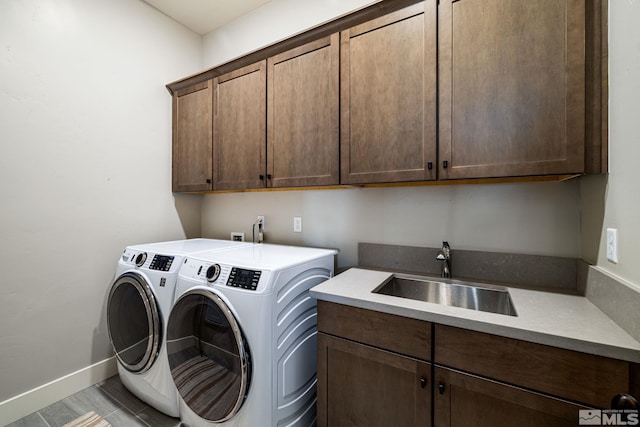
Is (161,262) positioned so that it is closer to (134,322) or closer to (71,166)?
(134,322)

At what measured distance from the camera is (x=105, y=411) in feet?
5.71

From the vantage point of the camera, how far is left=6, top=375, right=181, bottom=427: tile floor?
5.39 feet

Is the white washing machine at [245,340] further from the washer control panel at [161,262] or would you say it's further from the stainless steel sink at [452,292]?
the stainless steel sink at [452,292]

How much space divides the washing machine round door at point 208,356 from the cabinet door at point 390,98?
1012 millimetres

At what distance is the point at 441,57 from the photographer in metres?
1.34

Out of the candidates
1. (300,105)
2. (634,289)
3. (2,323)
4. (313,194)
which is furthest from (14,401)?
(634,289)

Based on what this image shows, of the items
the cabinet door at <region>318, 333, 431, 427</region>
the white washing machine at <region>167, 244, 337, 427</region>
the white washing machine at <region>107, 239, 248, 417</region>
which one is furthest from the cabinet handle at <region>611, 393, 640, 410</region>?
the white washing machine at <region>107, 239, 248, 417</region>

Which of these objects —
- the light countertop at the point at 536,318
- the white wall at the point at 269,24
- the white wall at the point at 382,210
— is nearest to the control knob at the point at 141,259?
the white wall at the point at 382,210

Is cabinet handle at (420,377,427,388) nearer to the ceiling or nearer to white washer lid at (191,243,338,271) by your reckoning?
white washer lid at (191,243,338,271)

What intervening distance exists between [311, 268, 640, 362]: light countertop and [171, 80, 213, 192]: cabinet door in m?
1.57

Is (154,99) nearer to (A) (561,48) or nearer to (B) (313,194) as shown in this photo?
(B) (313,194)

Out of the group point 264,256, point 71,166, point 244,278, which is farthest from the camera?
point 71,166

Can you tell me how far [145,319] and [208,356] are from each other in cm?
58

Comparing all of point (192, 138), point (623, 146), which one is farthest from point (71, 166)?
point (623, 146)
